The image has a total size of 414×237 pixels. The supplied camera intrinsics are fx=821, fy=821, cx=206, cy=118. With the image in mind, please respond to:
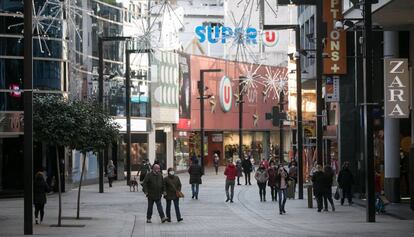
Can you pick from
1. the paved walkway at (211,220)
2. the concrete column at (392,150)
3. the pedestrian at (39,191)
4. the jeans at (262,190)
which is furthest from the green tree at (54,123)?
the concrete column at (392,150)

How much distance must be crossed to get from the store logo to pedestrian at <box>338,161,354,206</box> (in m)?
47.6

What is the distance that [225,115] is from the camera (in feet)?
259

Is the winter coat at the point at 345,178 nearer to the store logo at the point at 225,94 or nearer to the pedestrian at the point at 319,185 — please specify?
the pedestrian at the point at 319,185

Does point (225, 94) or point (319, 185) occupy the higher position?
point (225, 94)

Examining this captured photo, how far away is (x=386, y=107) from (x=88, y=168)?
27911mm

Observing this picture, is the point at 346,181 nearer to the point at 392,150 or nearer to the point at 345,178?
the point at 345,178

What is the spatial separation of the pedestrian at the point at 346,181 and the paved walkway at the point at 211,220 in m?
0.66

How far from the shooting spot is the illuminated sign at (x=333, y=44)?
112ft

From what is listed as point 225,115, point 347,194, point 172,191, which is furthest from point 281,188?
point 225,115

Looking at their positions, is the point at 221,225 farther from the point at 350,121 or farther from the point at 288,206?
the point at 350,121

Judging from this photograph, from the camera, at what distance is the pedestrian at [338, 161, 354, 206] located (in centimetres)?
2931

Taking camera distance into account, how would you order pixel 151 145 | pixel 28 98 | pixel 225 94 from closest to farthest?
pixel 28 98
pixel 151 145
pixel 225 94

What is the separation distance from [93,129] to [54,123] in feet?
5.76

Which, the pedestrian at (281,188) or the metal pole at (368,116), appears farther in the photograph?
the pedestrian at (281,188)
